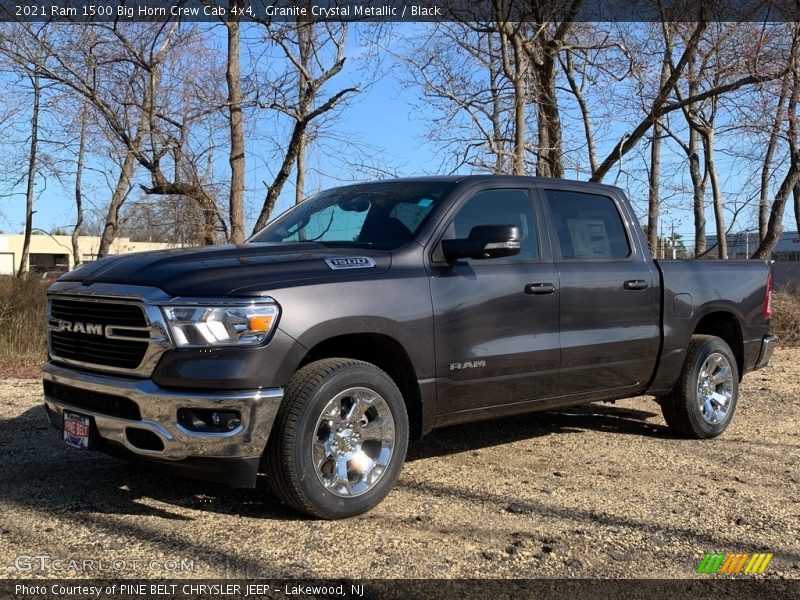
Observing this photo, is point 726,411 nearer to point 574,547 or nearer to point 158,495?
point 574,547

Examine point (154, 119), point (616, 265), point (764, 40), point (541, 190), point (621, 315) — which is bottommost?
point (621, 315)

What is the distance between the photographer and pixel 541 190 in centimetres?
559

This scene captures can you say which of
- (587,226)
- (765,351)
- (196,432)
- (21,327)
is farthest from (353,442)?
(21,327)

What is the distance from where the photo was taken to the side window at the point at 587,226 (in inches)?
222

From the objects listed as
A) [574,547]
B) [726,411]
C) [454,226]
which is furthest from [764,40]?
[574,547]

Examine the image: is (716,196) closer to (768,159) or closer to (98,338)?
(768,159)

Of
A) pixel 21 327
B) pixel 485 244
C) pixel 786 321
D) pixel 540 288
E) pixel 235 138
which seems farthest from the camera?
pixel 786 321

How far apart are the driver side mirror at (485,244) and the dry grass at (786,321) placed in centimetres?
1015

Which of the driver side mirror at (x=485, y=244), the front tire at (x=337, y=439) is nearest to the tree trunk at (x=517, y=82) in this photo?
the driver side mirror at (x=485, y=244)

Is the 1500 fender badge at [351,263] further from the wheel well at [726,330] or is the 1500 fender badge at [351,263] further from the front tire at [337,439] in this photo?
the wheel well at [726,330]

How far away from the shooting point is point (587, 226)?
232 inches

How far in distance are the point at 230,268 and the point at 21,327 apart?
308 inches

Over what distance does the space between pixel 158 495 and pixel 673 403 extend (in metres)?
4.04

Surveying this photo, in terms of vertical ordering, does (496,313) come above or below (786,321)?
above
